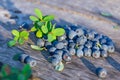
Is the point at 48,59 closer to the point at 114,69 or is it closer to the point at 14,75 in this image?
the point at 114,69

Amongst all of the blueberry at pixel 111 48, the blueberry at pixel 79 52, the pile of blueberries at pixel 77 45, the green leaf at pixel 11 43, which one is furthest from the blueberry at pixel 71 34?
the green leaf at pixel 11 43

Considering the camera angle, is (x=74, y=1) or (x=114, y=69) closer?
(x=114, y=69)

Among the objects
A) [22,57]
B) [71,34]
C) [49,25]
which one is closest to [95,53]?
[71,34]

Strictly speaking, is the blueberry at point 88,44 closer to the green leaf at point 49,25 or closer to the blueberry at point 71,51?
the blueberry at point 71,51

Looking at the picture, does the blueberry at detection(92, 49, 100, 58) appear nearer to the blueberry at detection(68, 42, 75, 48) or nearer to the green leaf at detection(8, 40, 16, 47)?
the blueberry at detection(68, 42, 75, 48)

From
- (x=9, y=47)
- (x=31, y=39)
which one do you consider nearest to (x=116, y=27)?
(x=31, y=39)

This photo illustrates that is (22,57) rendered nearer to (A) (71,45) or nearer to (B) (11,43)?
(B) (11,43)

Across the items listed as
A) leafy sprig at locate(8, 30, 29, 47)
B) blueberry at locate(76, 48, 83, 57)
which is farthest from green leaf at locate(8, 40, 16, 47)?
blueberry at locate(76, 48, 83, 57)
